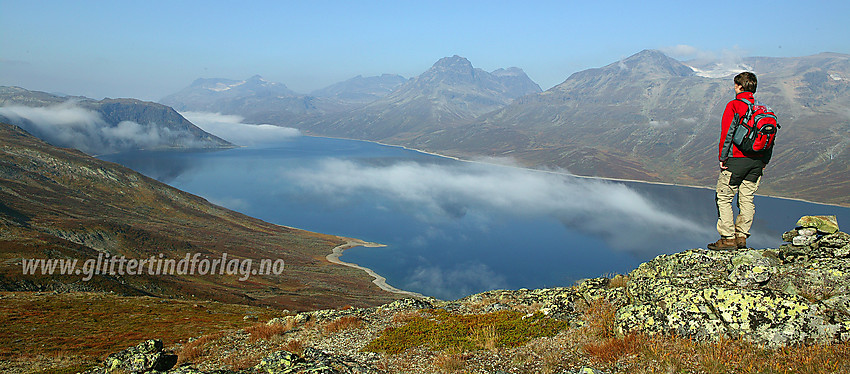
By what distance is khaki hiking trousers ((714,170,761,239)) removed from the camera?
34.5 feet

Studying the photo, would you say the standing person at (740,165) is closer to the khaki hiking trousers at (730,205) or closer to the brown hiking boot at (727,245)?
the khaki hiking trousers at (730,205)

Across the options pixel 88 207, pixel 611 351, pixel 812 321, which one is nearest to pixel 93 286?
pixel 611 351

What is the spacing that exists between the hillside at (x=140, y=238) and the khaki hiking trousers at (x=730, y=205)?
5761 cm

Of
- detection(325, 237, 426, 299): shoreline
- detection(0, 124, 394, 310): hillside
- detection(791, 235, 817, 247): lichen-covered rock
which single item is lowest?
detection(325, 237, 426, 299): shoreline

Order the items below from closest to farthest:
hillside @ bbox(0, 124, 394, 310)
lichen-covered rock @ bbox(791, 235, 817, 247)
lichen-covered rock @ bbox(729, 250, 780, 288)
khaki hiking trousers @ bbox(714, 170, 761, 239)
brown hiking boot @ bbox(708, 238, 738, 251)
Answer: lichen-covered rock @ bbox(729, 250, 780, 288), khaki hiking trousers @ bbox(714, 170, 761, 239), brown hiking boot @ bbox(708, 238, 738, 251), lichen-covered rock @ bbox(791, 235, 817, 247), hillside @ bbox(0, 124, 394, 310)

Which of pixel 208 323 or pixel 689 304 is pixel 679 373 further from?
pixel 208 323

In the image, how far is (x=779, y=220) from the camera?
7293 inches

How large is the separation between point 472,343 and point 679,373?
Answer: 4.55 meters

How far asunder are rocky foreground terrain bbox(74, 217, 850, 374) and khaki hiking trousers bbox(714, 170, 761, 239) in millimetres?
641

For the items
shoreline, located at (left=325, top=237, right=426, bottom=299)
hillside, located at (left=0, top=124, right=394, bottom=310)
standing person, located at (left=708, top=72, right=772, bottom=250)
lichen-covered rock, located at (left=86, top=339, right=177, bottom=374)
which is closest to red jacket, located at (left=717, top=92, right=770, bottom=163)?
standing person, located at (left=708, top=72, right=772, bottom=250)

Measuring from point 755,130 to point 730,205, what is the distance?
2.05 m

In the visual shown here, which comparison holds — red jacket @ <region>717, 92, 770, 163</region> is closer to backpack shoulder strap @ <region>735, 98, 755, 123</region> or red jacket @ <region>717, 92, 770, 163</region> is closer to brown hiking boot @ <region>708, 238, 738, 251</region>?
backpack shoulder strap @ <region>735, 98, 755, 123</region>

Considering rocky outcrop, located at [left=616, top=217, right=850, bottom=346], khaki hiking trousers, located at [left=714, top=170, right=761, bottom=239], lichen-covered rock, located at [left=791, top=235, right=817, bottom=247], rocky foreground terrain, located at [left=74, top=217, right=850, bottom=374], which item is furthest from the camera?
lichen-covered rock, located at [left=791, top=235, right=817, bottom=247]

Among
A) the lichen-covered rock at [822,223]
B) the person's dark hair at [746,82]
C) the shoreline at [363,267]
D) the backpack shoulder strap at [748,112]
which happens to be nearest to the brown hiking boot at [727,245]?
the lichen-covered rock at [822,223]
